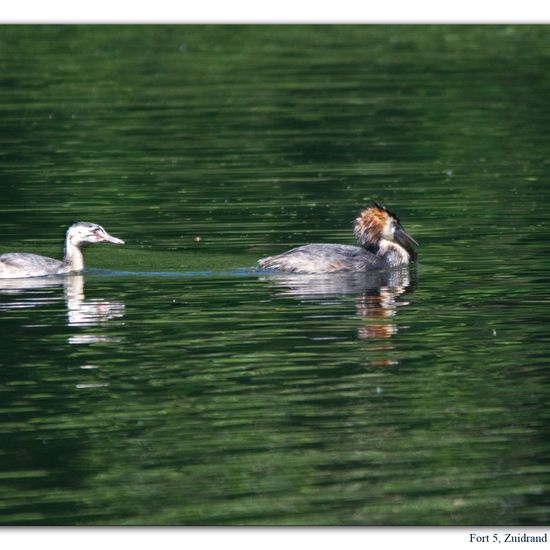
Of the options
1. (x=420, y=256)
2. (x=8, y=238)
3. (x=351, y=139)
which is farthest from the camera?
(x=351, y=139)

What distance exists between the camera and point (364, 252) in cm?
2206

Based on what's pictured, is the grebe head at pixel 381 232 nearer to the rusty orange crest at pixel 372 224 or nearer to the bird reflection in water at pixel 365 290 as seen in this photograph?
the rusty orange crest at pixel 372 224

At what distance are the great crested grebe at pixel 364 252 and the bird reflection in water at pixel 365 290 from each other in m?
0.12

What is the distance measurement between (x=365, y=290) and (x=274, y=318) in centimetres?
230

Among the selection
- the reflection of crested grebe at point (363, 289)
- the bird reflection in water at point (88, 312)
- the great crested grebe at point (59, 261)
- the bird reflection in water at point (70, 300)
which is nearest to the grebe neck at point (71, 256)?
the great crested grebe at point (59, 261)

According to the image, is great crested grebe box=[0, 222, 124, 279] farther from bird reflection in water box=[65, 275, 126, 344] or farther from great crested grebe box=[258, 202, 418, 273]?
great crested grebe box=[258, 202, 418, 273]

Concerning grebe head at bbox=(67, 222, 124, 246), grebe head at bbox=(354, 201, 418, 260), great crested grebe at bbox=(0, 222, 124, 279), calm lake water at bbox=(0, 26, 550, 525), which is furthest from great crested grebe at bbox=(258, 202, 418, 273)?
great crested grebe at bbox=(0, 222, 124, 279)

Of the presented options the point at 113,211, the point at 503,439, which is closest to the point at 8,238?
the point at 113,211

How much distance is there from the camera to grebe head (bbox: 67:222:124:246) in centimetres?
2200

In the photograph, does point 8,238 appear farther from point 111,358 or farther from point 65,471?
point 65,471

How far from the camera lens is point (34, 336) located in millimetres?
17781

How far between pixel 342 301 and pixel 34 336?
3648mm

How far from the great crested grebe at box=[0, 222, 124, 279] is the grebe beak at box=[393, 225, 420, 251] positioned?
3.41 meters

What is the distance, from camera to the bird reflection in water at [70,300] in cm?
1840
